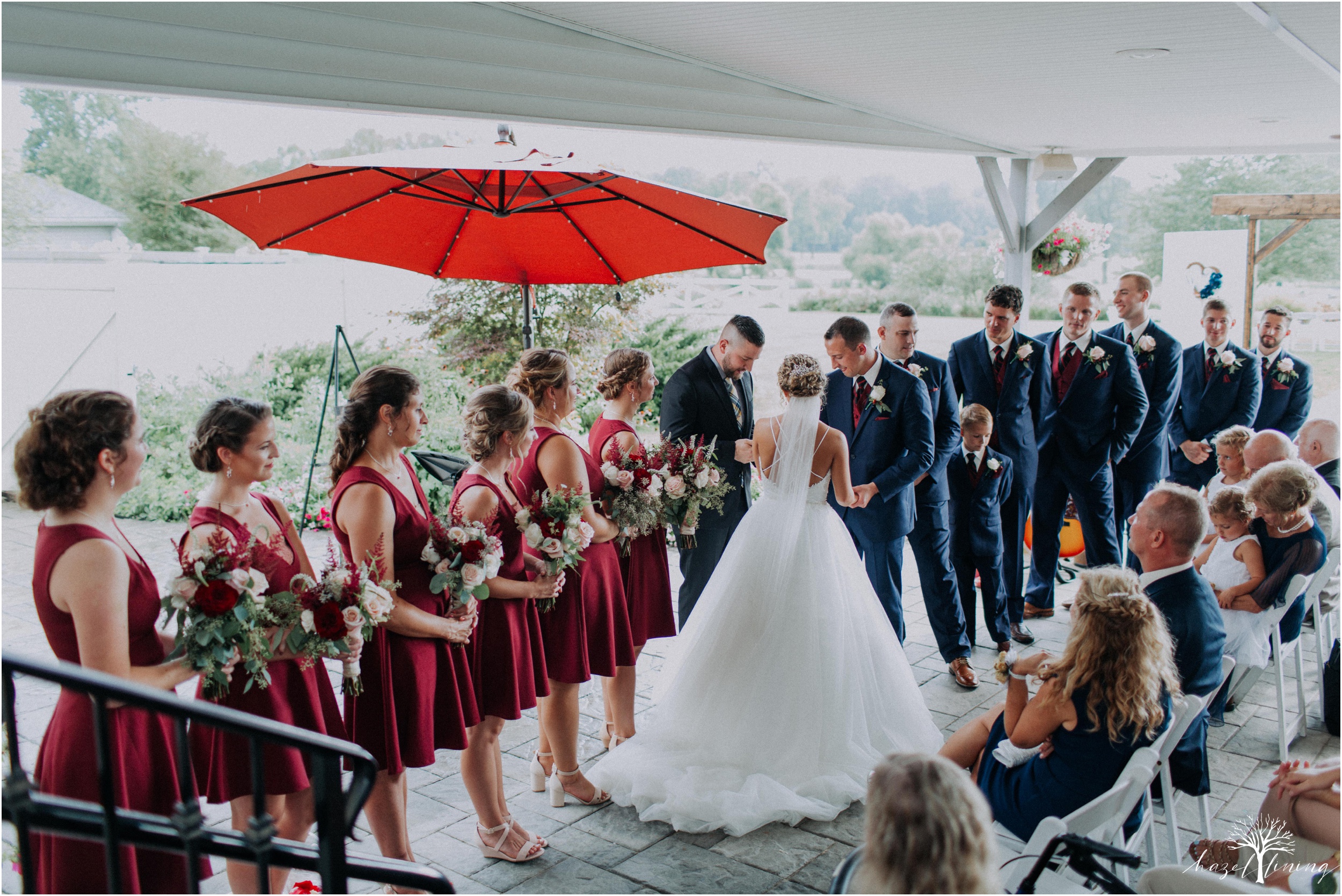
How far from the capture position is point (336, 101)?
354cm

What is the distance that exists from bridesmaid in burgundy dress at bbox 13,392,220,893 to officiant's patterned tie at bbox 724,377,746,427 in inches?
128

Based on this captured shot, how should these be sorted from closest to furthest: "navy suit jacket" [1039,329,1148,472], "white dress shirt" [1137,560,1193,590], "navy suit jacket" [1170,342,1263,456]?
"white dress shirt" [1137,560,1193,590] < "navy suit jacket" [1039,329,1148,472] < "navy suit jacket" [1170,342,1263,456]

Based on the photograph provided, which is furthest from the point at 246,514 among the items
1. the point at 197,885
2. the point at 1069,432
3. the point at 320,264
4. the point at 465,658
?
the point at 320,264

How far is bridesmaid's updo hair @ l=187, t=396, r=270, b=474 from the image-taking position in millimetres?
2721

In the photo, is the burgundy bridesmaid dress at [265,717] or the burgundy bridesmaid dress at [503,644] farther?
Answer: the burgundy bridesmaid dress at [503,644]

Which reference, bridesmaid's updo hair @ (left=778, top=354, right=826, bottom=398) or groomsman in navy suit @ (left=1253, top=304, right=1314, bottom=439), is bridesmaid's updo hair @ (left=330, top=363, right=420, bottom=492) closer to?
bridesmaid's updo hair @ (left=778, top=354, right=826, bottom=398)

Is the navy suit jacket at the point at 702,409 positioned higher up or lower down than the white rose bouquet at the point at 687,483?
higher up

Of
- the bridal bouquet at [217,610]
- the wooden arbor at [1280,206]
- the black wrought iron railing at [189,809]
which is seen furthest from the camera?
the wooden arbor at [1280,206]

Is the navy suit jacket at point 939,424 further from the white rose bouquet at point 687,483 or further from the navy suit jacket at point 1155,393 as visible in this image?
the navy suit jacket at point 1155,393

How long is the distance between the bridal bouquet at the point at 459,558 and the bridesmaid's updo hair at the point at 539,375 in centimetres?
78

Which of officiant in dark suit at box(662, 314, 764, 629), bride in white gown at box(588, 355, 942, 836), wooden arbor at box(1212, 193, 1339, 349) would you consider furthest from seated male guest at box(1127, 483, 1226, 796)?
wooden arbor at box(1212, 193, 1339, 349)

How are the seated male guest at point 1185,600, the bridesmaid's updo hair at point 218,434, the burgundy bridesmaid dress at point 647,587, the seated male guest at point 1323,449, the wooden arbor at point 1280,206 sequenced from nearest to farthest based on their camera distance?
the bridesmaid's updo hair at point 218,434
the seated male guest at point 1185,600
the burgundy bridesmaid dress at point 647,587
the seated male guest at point 1323,449
the wooden arbor at point 1280,206

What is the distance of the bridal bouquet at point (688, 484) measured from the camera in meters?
4.21

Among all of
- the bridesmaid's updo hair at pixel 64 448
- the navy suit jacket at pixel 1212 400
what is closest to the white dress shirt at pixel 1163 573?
the bridesmaid's updo hair at pixel 64 448
